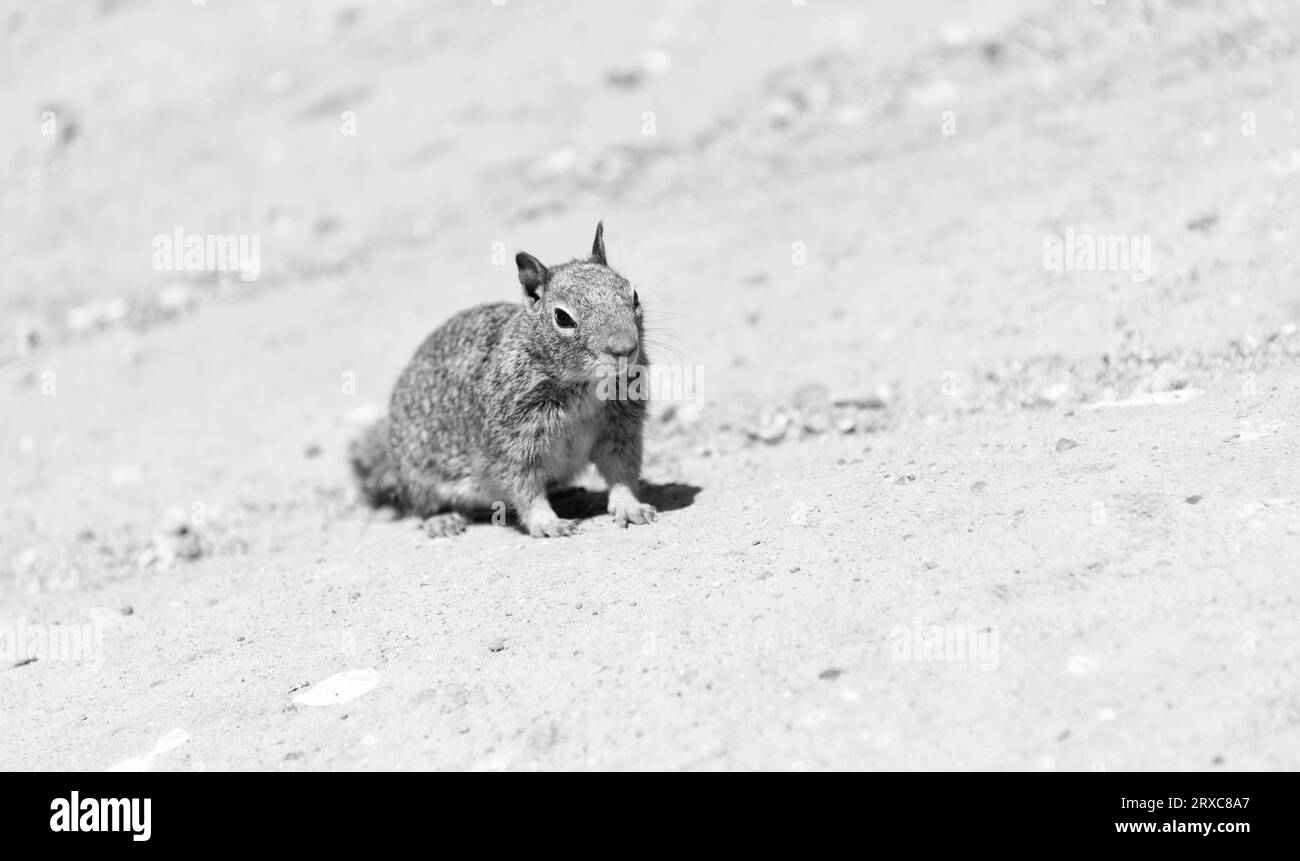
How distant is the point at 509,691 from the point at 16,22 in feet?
84.6

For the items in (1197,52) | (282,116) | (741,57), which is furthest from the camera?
(282,116)

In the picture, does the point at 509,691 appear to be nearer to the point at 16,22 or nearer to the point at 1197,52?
the point at 1197,52

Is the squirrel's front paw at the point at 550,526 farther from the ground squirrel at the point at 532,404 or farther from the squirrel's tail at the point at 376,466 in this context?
the squirrel's tail at the point at 376,466

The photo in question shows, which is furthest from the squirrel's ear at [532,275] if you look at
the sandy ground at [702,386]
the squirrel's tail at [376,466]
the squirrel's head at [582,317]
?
the squirrel's tail at [376,466]

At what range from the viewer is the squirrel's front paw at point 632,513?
26.5 ft

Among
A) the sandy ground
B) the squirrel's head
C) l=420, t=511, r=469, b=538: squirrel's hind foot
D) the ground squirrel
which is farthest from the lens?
l=420, t=511, r=469, b=538: squirrel's hind foot

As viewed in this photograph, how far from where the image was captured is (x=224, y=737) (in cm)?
589

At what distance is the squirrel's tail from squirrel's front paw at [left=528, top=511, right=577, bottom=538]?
1.99 meters

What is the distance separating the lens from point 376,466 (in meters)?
10.2

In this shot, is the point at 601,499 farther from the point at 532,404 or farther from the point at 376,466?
the point at 376,466

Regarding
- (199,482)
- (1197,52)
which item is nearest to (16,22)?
(199,482)

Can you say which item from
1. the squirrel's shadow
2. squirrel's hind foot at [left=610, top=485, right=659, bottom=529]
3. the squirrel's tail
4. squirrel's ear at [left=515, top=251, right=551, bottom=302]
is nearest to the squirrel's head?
squirrel's ear at [left=515, top=251, right=551, bottom=302]

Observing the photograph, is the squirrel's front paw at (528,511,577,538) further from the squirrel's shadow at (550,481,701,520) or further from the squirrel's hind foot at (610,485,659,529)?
the squirrel's shadow at (550,481,701,520)

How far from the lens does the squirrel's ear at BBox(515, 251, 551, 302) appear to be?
8.09 m
